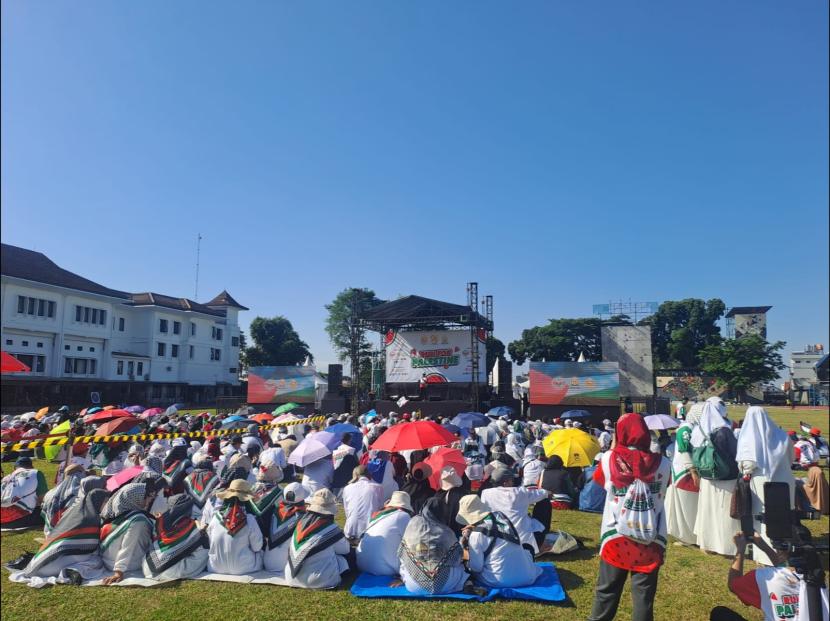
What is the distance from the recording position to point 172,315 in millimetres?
35438

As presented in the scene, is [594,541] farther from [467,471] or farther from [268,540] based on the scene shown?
[268,540]

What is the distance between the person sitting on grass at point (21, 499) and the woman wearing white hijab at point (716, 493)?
8.55m

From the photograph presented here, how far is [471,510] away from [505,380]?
24.0 meters

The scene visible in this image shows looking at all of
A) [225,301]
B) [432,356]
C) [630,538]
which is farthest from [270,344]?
[630,538]

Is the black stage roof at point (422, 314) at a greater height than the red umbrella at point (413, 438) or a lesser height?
greater

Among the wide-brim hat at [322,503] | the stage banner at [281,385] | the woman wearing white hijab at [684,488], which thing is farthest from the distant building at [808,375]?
the stage banner at [281,385]

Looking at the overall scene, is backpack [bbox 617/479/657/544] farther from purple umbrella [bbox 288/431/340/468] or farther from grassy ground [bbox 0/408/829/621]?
purple umbrella [bbox 288/431/340/468]

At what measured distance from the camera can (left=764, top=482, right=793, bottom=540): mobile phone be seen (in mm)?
2295

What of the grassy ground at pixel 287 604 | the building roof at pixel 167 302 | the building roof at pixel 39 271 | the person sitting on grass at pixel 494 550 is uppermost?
the building roof at pixel 167 302

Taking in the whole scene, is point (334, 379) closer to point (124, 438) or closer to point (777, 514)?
point (124, 438)

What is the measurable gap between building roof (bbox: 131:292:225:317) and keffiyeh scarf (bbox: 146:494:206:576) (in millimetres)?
29300

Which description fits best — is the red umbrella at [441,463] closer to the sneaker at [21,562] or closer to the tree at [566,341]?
the sneaker at [21,562]

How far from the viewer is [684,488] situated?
661 centimetres

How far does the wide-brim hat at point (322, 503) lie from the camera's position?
516 cm
